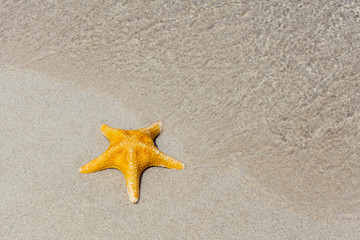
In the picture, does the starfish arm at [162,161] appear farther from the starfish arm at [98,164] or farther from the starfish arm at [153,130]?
the starfish arm at [98,164]

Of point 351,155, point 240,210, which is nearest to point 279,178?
point 240,210

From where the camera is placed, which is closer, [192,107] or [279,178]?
[279,178]

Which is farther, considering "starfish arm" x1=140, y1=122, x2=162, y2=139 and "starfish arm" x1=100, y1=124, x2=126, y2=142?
"starfish arm" x1=140, y1=122, x2=162, y2=139

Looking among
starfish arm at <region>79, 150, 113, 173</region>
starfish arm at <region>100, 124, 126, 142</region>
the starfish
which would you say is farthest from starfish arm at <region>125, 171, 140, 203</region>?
starfish arm at <region>100, 124, 126, 142</region>

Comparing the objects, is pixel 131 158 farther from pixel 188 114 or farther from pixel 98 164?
pixel 188 114

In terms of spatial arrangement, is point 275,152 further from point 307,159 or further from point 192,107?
point 192,107

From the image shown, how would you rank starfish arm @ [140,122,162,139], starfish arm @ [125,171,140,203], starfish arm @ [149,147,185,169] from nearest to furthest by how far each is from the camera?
1. starfish arm @ [125,171,140,203]
2. starfish arm @ [149,147,185,169]
3. starfish arm @ [140,122,162,139]

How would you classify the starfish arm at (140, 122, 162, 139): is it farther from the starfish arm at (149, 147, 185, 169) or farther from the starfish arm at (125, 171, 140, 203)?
the starfish arm at (125, 171, 140, 203)
